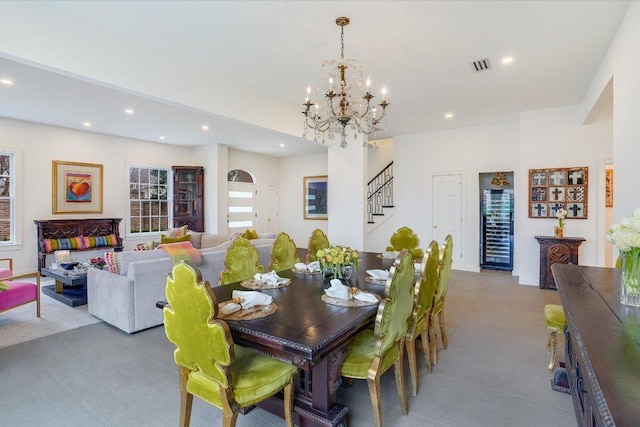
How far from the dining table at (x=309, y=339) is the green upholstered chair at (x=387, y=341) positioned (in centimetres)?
11

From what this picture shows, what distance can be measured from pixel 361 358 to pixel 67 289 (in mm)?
5186

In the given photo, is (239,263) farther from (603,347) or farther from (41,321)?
(41,321)

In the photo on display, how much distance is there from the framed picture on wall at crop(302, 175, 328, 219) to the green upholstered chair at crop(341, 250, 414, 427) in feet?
25.7

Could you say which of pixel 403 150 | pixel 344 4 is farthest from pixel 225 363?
pixel 403 150

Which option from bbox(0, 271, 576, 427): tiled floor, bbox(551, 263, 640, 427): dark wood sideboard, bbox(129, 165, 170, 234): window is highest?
bbox(129, 165, 170, 234): window

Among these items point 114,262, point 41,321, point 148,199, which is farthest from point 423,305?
point 148,199

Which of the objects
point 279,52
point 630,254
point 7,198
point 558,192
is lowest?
point 630,254

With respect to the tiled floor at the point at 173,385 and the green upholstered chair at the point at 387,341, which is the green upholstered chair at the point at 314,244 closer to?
the tiled floor at the point at 173,385

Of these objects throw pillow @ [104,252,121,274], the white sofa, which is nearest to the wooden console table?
the white sofa

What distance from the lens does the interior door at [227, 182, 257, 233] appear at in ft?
30.5

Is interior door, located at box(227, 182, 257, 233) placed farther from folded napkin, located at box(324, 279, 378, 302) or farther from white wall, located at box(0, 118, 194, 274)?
folded napkin, located at box(324, 279, 378, 302)

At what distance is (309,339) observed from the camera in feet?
5.25

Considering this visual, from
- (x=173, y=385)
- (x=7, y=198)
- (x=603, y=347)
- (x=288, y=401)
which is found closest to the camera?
(x=603, y=347)

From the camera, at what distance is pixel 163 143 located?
8.45m
